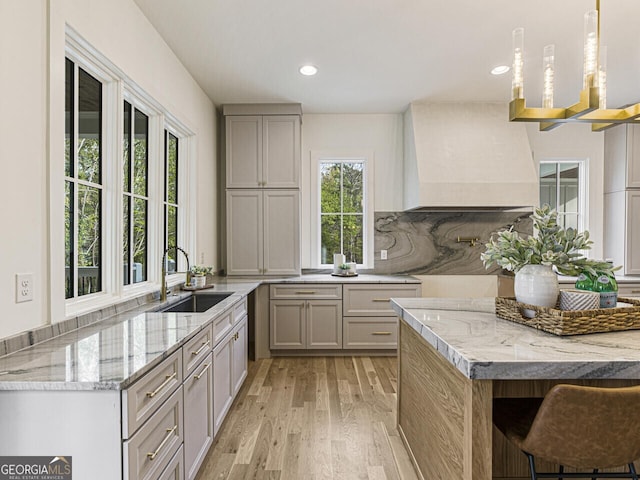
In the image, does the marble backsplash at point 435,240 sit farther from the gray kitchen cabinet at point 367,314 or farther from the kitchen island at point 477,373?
the kitchen island at point 477,373

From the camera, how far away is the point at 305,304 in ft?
13.3

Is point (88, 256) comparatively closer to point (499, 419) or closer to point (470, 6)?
point (499, 419)

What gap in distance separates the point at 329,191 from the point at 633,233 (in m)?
3.43

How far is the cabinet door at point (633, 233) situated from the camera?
14.1ft

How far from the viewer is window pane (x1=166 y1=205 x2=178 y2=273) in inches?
131

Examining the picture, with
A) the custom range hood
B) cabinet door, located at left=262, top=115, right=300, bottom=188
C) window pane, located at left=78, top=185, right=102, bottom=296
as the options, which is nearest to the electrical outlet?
window pane, located at left=78, top=185, right=102, bottom=296

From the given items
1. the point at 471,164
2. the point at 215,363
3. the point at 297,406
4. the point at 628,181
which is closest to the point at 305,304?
the point at 297,406

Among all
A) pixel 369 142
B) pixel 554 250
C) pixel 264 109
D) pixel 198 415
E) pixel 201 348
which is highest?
pixel 264 109

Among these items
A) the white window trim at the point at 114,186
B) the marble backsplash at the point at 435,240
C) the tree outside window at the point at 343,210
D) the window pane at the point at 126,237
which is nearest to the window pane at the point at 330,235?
the tree outside window at the point at 343,210

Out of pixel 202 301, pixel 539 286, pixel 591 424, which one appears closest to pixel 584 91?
pixel 539 286

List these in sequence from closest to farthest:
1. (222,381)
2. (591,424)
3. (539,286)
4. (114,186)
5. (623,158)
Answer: (591,424) < (539,286) < (114,186) < (222,381) < (623,158)

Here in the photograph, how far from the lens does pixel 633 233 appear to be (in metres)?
4.30

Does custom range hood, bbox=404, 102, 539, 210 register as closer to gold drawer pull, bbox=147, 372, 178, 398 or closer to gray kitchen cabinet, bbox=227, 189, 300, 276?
gray kitchen cabinet, bbox=227, 189, 300, 276

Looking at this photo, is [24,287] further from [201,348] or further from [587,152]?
[587,152]
